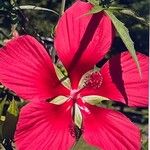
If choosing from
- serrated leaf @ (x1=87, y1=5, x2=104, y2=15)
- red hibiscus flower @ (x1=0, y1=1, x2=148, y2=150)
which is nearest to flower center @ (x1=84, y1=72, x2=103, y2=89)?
red hibiscus flower @ (x1=0, y1=1, x2=148, y2=150)

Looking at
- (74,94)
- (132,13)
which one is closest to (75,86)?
(74,94)

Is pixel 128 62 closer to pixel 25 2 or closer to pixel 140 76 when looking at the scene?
pixel 140 76

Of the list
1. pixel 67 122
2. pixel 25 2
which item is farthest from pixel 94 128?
pixel 25 2

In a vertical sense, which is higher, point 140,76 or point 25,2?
point 25,2

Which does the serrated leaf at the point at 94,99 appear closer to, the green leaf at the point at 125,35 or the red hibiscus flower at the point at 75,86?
the red hibiscus flower at the point at 75,86

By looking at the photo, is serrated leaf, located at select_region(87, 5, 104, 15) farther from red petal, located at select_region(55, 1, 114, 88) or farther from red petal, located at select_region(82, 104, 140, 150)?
red petal, located at select_region(82, 104, 140, 150)

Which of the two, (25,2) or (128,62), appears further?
(25,2)
